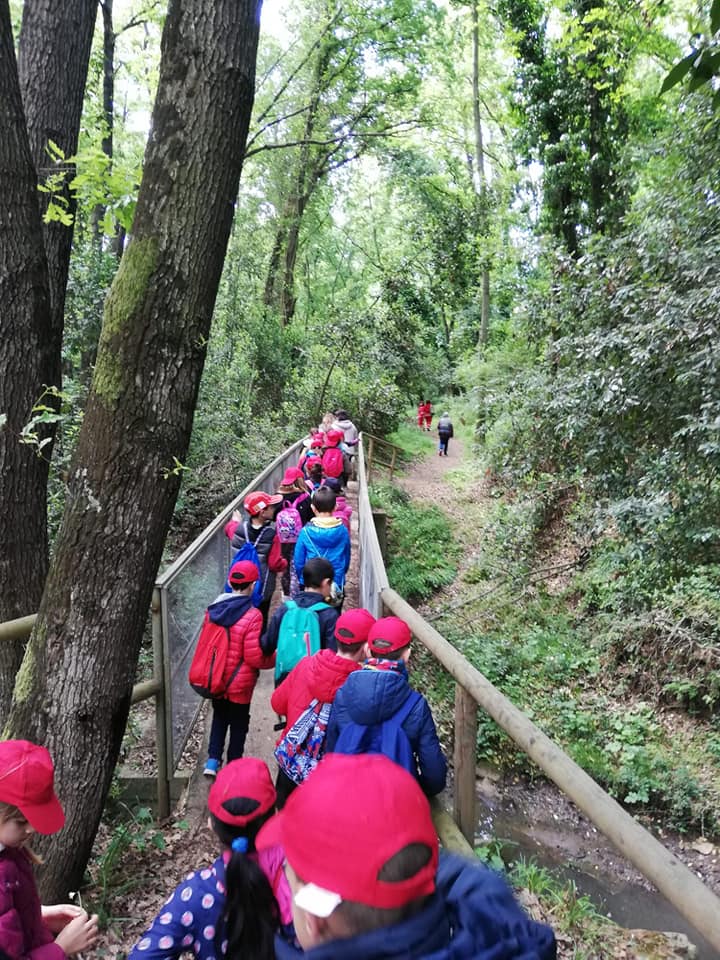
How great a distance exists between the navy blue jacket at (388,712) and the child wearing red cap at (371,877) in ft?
4.72

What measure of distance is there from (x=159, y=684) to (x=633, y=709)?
22.5 ft

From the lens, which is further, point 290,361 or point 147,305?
point 290,361

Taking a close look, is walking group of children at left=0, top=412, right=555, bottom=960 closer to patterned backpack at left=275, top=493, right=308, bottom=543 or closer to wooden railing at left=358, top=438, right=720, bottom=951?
wooden railing at left=358, top=438, right=720, bottom=951

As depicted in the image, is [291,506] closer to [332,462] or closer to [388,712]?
[332,462]

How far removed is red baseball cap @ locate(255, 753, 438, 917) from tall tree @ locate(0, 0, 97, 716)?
3324 mm

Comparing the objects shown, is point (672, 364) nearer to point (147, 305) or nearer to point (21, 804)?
point (147, 305)

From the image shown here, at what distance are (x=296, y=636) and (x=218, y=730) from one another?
114 centimetres

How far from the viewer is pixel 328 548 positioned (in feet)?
18.7

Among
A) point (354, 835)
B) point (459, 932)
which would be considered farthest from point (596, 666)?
point (354, 835)

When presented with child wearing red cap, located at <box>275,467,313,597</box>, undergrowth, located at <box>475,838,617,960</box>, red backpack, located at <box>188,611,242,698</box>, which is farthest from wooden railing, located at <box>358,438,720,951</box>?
child wearing red cap, located at <box>275,467,313,597</box>

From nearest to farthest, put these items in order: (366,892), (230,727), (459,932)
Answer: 1. (366,892)
2. (459,932)
3. (230,727)

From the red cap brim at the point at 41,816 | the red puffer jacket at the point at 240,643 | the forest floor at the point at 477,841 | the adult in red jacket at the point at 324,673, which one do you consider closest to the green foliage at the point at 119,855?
the forest floor at the point at 477,841

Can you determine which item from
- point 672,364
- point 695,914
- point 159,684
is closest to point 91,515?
point 159,684

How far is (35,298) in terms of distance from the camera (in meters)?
3.80
